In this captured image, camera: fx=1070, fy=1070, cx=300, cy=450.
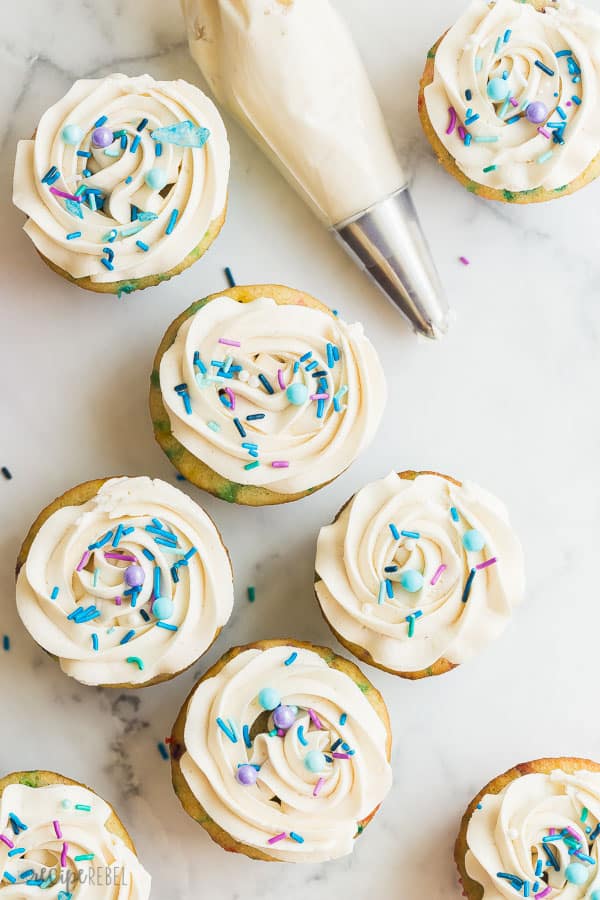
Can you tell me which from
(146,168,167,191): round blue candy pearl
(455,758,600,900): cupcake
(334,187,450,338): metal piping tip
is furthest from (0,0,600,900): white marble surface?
(146,168,167,191): round blue candy pearl

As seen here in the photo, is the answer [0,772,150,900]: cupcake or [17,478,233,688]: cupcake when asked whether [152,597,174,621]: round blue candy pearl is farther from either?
[0,772,150,900]: cupcake

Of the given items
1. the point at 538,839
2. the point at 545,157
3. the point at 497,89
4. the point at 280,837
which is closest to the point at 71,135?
the point at 497,89

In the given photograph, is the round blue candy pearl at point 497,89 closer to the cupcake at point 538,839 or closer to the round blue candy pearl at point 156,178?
the round blue candy pearl at point 156,178

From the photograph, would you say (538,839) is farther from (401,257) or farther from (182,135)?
(182,135)

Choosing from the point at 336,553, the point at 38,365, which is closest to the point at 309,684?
the point at 336,553

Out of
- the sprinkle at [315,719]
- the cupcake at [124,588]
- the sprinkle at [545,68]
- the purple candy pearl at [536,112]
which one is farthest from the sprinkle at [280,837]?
the sprinkle at [545,68]

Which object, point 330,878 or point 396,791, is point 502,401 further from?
point 330,878
